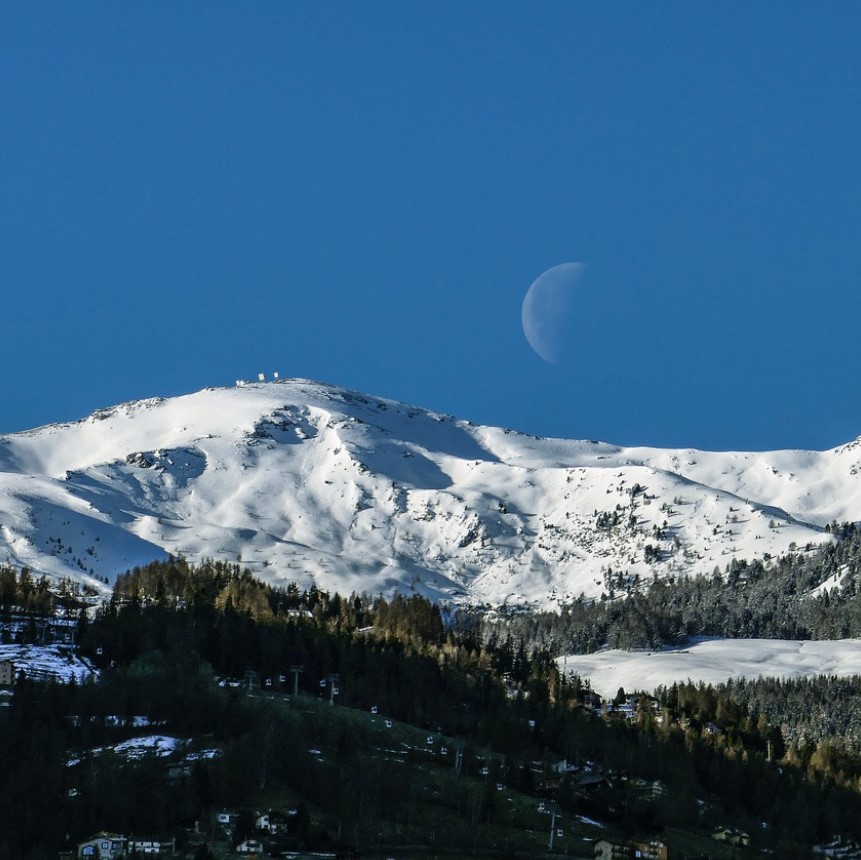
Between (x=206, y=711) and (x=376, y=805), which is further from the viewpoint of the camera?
(x=206, y=711)

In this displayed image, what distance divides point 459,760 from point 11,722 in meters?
48.9

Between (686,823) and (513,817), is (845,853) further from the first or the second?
(513,817)

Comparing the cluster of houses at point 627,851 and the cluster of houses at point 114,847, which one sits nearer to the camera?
the cluster of houses at point 114,847

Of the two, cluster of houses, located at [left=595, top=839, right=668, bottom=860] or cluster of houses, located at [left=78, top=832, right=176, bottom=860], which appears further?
cluster of houses, located at [left=595, top=839, right=668, bottom=860]

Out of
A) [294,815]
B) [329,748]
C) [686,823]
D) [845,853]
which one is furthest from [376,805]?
[845,853]

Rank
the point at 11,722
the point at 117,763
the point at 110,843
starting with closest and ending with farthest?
1. the point at 110,843
2. the point at 117,763
3. the point at 11,722

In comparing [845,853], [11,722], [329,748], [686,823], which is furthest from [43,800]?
[845,853]

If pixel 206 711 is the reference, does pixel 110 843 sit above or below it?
below

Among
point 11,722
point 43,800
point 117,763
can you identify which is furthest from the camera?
point 11,722

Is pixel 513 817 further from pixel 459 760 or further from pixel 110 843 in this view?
pixel 110 843

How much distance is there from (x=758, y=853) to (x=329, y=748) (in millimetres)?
46967

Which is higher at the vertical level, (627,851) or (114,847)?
(627,851)

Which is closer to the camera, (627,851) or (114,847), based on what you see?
(114,847)

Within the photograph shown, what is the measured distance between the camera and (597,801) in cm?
19225
